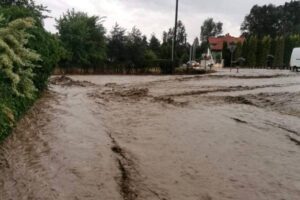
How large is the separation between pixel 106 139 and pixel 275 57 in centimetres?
5767

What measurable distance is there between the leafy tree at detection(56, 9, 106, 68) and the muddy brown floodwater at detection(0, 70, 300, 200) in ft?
87.4

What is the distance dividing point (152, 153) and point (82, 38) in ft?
110

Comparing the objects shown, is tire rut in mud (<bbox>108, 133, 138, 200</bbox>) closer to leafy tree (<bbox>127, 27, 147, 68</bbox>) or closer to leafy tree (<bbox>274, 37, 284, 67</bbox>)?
leafy tree (<bbox>127, 27, 147, 68</bbox>)

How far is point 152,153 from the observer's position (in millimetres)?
7707

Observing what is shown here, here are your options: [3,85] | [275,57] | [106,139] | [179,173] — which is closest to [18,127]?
[3,85]

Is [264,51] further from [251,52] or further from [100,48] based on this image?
[100,48]

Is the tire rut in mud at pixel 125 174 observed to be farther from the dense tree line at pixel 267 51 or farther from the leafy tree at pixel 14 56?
the dense tree line at pixel 267 51

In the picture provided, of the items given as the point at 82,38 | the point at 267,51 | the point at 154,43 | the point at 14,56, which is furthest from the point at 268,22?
the point at 14,56

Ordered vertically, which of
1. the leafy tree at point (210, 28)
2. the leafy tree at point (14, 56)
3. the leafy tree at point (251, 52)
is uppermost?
the leafy tree at point (210, 28)

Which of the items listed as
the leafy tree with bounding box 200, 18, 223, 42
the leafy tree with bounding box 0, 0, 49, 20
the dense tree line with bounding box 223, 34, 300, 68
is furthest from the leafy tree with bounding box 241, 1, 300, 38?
the leafy tree with bounding box 0, 0, 49, 20

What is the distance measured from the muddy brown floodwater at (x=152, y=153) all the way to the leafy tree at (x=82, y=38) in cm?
2662

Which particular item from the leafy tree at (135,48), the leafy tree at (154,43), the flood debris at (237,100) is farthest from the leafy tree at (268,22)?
the flood debris at (237,100)

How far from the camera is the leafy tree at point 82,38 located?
130 feet

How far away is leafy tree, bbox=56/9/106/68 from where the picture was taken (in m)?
39.7
